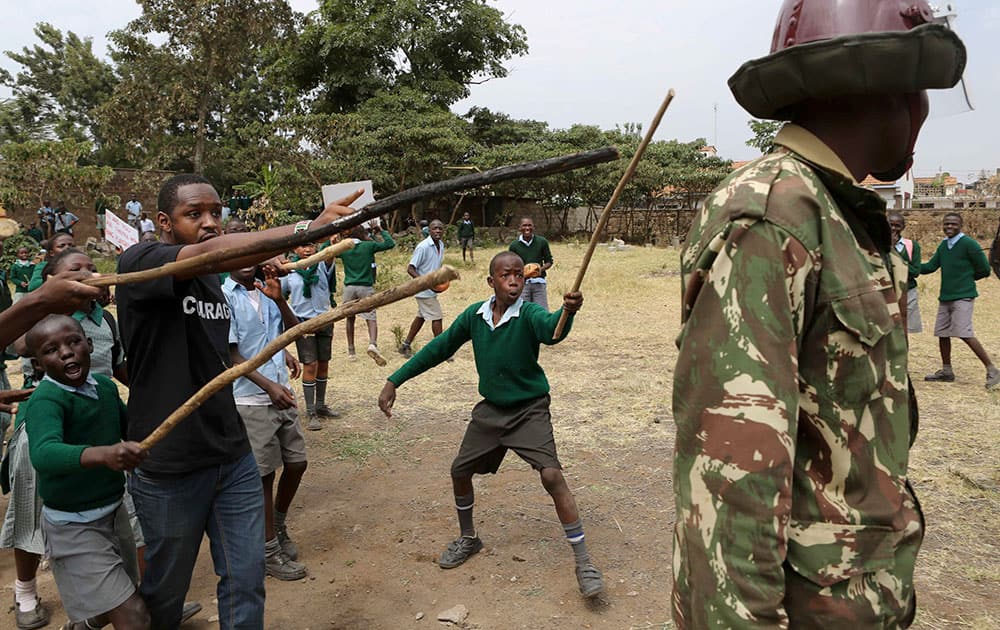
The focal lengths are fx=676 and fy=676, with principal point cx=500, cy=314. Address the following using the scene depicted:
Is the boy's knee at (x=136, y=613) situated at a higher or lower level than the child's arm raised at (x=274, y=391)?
lower

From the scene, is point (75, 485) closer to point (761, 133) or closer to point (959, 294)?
point (959, 294)

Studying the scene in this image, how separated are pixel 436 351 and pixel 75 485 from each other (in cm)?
183

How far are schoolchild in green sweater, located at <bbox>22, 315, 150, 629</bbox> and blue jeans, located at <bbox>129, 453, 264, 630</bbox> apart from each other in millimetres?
151

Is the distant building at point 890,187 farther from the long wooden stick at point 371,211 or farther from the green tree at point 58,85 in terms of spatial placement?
the green tree at point 58,85

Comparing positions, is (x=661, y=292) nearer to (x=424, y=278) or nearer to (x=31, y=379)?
(x=31, y=379)

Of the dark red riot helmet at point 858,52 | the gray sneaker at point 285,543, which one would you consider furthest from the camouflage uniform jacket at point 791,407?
the gray sneaker at point 285,543

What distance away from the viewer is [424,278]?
1837mm

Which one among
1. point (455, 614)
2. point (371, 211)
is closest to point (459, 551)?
point (455, 614)

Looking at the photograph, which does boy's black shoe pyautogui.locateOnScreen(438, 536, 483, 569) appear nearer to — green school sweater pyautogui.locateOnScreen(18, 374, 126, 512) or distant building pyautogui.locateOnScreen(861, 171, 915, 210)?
green school sweater pyautogui.locateOnScreen(18, 374, 126, 512)

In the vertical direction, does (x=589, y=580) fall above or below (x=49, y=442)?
below

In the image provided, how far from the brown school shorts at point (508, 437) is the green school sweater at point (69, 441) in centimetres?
173

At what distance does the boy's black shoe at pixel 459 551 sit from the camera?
156 inches

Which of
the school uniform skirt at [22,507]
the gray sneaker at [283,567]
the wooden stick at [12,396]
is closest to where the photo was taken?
the wooden stick at [12,396]

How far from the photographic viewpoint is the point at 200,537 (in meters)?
2.67
